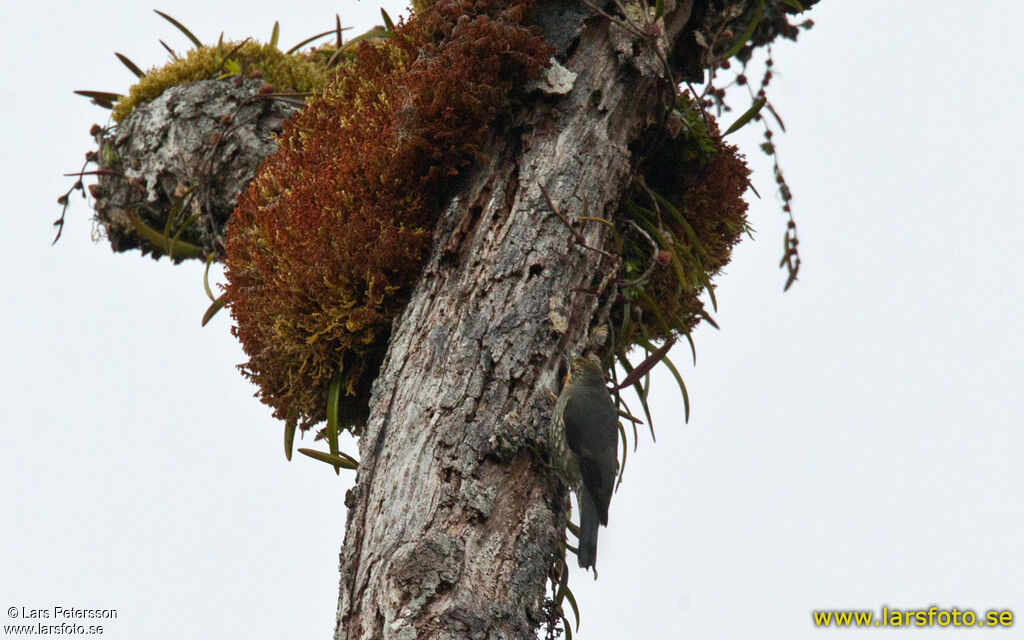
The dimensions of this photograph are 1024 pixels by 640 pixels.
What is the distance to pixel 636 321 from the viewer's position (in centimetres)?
330

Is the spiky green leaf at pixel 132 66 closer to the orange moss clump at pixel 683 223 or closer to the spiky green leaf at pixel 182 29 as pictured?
the spiky green leaf at pixel 182 29

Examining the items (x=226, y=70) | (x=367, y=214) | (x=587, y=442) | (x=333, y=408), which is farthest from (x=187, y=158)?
(x=587, y=442)

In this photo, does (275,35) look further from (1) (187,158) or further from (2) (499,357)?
(2) (499,357)

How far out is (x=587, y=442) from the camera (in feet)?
8.75

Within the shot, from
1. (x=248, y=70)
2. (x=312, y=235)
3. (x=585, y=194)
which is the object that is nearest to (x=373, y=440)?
(x=312, y=235)

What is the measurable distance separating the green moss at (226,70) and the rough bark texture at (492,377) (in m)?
1.49

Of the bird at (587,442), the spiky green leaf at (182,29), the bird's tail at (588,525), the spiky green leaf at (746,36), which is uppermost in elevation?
the spiky green leaf at (182,29)

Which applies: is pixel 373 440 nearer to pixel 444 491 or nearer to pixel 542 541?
pixel 444 491

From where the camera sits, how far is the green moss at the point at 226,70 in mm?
4066

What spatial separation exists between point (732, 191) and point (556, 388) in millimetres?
1289

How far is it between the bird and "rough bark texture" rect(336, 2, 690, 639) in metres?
0.06

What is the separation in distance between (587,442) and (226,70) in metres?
2.49

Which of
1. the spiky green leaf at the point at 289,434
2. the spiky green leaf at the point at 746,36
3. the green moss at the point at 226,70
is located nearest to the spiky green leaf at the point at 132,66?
the green moss at the point at 226,70

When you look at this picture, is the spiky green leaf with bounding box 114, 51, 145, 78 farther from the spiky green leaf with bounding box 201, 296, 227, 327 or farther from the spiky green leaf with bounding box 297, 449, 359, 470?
the spiky green leaf with bounding box 297, 449, 359, 470
